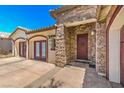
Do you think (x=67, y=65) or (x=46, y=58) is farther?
(x=46, y=58)

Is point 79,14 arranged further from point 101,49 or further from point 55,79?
point 55,79

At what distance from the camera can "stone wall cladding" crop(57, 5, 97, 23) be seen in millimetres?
5057

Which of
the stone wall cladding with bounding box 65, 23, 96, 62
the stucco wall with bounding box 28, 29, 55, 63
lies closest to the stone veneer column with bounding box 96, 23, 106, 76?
the stone wall cladding with bounding box 65, 23, 96, 62

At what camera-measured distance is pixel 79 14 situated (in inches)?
215

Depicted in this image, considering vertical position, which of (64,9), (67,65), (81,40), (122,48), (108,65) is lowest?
(67,65)

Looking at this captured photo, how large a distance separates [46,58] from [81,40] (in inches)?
111

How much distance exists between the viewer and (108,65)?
403 cm

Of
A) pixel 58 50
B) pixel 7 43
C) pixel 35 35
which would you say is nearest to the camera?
pixel 58 50

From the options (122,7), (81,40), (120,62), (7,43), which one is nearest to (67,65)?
(81,40)

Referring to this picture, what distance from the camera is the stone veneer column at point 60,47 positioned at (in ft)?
20.2

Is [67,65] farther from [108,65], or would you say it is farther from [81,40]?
[108,65]

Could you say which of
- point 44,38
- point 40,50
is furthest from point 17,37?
point 44,38

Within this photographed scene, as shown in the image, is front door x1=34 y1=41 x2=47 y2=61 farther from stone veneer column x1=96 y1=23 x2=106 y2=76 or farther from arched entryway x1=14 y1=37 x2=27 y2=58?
stone veneer column x1=96 y1=23 x2=106 y2=76

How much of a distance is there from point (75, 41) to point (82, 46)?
1.89 ft
